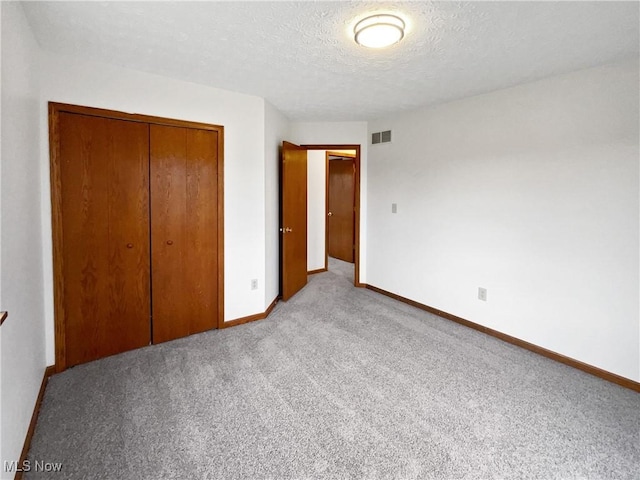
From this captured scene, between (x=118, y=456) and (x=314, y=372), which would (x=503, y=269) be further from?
(x=118, y=456)

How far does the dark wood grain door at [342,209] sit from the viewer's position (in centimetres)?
682

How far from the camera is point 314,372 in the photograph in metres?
2.58

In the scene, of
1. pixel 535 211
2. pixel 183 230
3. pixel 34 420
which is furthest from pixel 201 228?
pixel 535 211

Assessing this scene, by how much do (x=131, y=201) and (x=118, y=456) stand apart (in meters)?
1.87

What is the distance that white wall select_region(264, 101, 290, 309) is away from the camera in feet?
12.1

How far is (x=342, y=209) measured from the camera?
7.04 m

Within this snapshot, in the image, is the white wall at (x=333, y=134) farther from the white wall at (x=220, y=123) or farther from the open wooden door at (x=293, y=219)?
the white wall at (x=220, y=123)

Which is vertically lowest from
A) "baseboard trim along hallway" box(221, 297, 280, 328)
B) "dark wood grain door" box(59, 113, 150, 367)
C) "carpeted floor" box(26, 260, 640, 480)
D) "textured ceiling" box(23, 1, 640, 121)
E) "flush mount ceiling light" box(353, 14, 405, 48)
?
"carpeted floor" box(26, 260, 640, 480)

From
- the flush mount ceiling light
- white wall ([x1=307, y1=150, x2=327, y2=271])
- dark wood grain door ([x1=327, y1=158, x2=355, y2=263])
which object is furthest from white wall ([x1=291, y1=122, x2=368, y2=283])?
the flush mount ceiling light

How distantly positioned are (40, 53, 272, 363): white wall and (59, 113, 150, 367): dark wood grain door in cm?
12

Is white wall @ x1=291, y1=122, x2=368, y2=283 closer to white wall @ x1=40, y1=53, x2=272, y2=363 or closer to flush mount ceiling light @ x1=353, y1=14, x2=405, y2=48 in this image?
white wall @ x1=40, y1=53, x2=272, y2=363

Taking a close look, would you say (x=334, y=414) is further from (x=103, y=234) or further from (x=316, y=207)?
(x=316, y=207)

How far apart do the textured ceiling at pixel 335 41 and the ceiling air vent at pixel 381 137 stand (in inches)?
48.8

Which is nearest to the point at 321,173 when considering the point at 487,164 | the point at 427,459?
the point at 487,164
